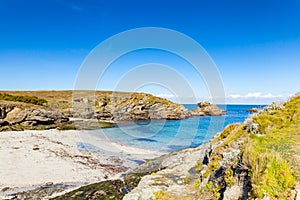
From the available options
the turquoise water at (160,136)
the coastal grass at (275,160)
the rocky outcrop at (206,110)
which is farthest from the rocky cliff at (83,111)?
the coastal grass at (275,160)

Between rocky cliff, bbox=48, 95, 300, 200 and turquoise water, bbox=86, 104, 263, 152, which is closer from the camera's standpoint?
rocky cliff, bbox=48, 95, 300, 200

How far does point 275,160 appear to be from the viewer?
4.34 m

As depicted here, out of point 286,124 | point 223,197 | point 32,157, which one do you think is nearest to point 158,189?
point 223,197

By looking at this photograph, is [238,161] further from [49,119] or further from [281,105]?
[49,119]

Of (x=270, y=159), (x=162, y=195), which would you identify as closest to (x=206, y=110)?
(x=162, y=195)

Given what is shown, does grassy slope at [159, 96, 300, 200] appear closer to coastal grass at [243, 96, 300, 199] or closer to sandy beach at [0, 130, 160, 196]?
coastal grass at [243, 96, 300, 199]

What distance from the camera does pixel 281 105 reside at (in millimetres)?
10867

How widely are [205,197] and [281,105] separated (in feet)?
22.8

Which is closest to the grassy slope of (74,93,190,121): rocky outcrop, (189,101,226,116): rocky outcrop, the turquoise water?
the turquoise water

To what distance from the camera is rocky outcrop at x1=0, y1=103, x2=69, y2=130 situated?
124ft

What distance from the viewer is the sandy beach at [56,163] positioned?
1430cm

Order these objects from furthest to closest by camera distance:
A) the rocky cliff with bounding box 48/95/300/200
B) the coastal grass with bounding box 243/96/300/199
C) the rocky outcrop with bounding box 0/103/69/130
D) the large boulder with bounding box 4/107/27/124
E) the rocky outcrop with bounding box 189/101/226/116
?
the rocky outcrop with bounding box 189/101/226/116 < the large boulder with bounding box 4/107/27/124 < the rocky outcrop with bounding box 0/103/69/130 < the rocky cliff with bounding box 48/95/300/200 < the coastal grass with bounding box 243/96/300/199

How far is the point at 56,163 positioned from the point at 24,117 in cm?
2662

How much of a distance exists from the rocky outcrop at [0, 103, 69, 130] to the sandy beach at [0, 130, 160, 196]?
13.2 meters
